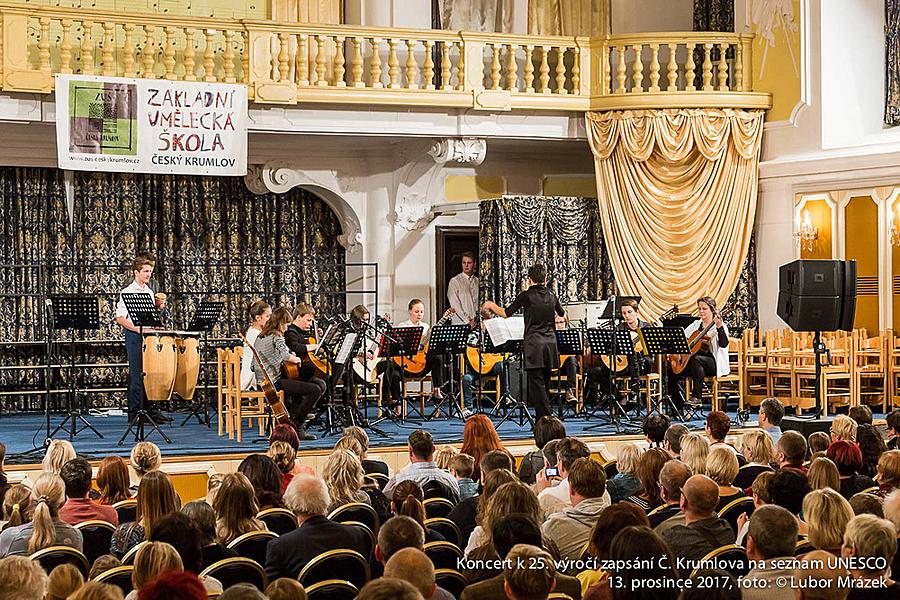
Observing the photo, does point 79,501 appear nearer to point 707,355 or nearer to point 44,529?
point 44,529

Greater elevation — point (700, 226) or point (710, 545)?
point (700, 226)

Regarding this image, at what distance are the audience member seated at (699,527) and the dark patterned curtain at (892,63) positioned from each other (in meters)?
9.97

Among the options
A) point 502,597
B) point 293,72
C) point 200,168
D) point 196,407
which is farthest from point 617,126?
point 502,597

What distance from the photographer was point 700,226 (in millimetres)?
13625

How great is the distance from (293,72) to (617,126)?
364 centimetres

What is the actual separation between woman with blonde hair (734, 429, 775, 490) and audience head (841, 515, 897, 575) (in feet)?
7.65

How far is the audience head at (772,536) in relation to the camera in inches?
170

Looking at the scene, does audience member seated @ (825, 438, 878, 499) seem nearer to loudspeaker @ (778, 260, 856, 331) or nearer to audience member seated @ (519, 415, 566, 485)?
audience member seated @ (519, 415, 566, 485)

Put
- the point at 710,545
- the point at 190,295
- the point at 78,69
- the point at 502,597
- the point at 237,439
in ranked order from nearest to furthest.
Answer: the point at 502,597
the point at 710,545
the point at 237,439
the point at 78,69
the point at 190,295

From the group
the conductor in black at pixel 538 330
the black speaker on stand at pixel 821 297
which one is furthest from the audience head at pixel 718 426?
the conductor in black at pixel 538 330

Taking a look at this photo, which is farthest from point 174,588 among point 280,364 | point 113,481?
point 280,364

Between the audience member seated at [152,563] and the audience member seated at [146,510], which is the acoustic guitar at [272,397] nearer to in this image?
the audience member seated at [146,510]

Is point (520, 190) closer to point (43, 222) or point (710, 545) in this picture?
point (43, 222)

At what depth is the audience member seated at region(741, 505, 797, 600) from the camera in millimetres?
4188
